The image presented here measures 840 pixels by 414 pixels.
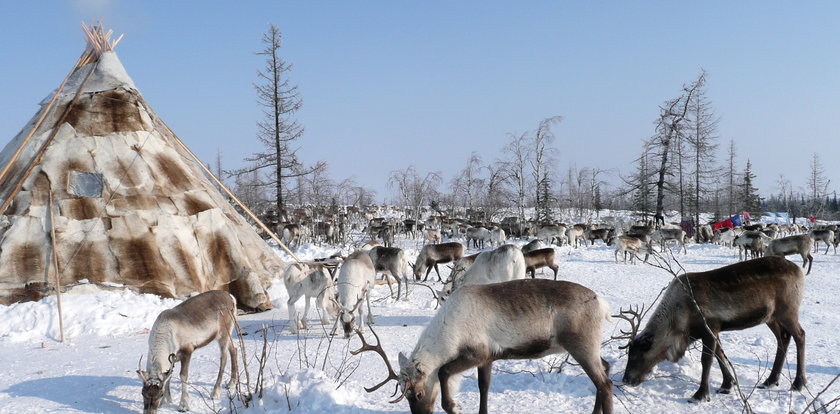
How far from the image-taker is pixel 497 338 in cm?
507

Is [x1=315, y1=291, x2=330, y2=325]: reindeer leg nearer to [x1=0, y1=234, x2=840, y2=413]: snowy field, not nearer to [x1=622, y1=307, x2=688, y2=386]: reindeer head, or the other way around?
[x1=0, y1=234, x2=840, y2=413]: snowy field

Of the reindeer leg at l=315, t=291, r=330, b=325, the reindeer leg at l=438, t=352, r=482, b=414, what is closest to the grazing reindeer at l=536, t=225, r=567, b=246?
the reindeer leg at l=315, t=291, r=330, b=325

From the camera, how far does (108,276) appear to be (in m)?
10.7

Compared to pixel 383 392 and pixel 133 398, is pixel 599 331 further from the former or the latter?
pixel 133 398

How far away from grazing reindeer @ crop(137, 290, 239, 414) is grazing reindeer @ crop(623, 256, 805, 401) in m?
4.42

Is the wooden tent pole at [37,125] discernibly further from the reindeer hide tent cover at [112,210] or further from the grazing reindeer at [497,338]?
the grazing reindeer at [497,338]

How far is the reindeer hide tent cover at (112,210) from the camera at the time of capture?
10734 mm

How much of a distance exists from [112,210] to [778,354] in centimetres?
1179

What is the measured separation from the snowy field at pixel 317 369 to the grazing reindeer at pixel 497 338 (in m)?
0.69

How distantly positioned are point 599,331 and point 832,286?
43.3ft

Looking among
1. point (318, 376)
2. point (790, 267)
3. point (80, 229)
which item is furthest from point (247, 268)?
point (790, 267)

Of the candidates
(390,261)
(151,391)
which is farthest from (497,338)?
(390,261)

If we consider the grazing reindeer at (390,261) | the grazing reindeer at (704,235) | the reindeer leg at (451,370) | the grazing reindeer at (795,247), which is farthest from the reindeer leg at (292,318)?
the grazing reindeer at (704,235)

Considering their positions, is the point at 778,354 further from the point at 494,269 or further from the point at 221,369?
the point at 221,369
